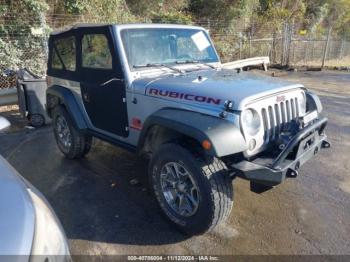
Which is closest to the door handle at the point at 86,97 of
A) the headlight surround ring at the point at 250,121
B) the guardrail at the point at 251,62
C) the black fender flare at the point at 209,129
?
the black fender flare at the point at 209,129

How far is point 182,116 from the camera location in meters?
2.80

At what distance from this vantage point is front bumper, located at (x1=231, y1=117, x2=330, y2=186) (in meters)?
2.54

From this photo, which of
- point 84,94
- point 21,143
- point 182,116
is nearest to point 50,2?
point 21,143

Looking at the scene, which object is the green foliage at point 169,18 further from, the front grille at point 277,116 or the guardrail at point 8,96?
the front grille at point 277,116

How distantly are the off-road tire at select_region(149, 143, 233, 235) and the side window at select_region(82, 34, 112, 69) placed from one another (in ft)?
4.54

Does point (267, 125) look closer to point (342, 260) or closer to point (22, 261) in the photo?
point (342, 260)

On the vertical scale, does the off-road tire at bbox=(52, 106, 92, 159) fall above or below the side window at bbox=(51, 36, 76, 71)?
below

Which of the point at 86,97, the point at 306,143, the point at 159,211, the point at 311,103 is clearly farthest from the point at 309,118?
the point at 86,97

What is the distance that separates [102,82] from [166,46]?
874 millimetres

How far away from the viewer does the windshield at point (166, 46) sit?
3.49 meters

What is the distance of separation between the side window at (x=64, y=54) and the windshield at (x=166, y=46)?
110 cm

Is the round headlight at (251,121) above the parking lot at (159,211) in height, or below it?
above

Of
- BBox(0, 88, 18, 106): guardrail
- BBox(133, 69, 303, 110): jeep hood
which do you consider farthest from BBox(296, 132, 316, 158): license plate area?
BBox(0, 88, 18, 106): guardrail

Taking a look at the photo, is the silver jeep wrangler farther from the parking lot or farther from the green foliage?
the green foliage
